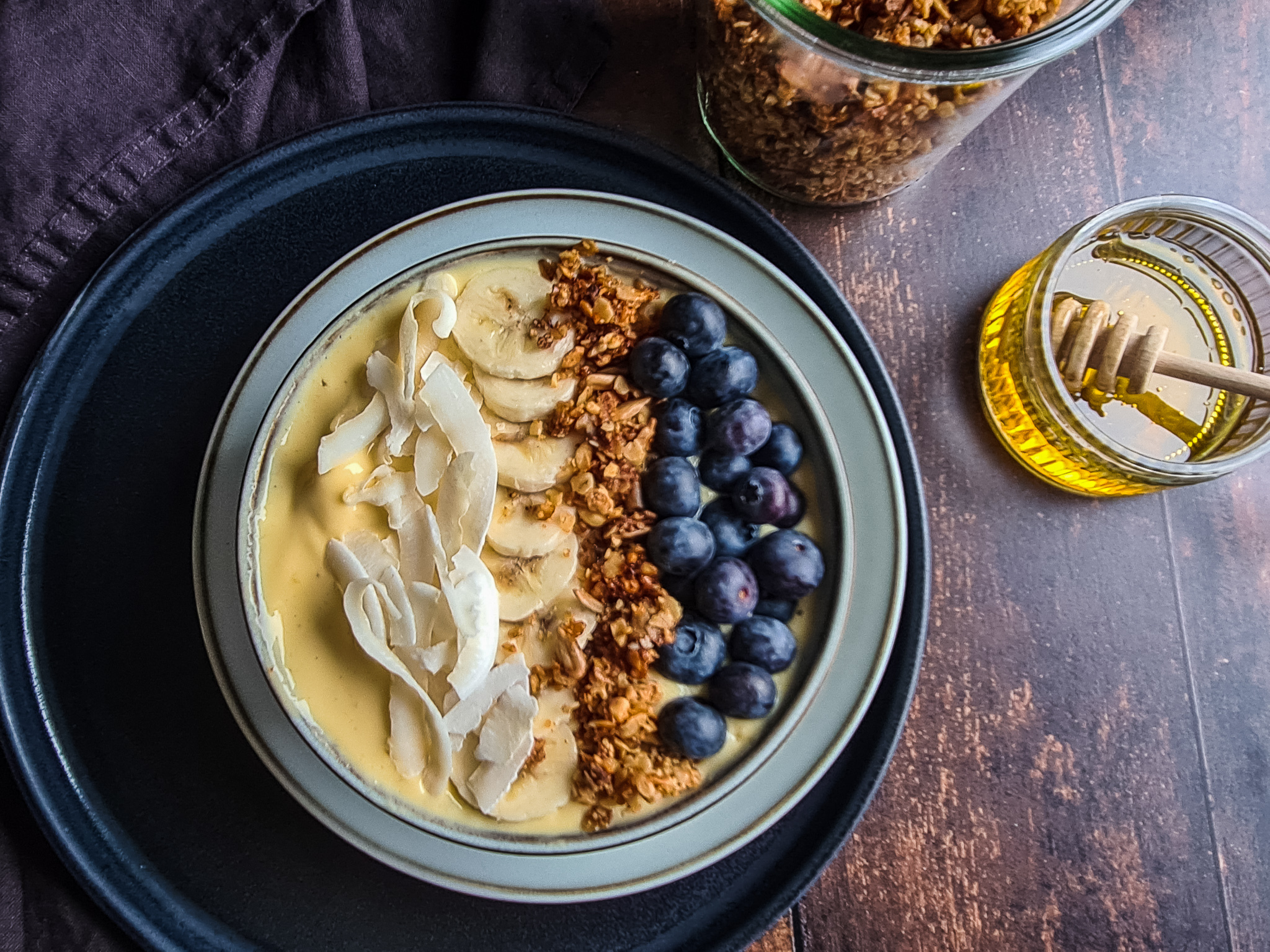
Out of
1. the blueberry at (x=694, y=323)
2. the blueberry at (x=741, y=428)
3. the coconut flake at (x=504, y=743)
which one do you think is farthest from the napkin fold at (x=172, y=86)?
the coconut flake at (x=504, y=743)

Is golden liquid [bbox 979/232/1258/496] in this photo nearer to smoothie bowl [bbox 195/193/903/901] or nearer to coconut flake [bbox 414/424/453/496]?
smoothie bowl [bbox 195/193/903/901]

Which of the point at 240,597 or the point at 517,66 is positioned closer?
the point at 240,597

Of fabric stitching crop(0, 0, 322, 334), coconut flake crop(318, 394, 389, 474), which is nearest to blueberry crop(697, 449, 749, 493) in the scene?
coconut flake crop(318, 394, 389, 474)

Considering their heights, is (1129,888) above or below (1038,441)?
below

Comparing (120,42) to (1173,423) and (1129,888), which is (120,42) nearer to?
(1173,423)

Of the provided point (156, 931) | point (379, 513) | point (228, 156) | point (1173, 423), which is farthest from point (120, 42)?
point (1173, 423)

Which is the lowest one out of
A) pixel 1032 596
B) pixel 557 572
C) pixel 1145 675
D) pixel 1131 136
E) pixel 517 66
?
pixel 1145 675

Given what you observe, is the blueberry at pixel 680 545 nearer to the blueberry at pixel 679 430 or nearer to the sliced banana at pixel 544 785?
the blueberry at pixel 679 430
